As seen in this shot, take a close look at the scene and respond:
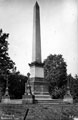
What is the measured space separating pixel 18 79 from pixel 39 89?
70.2 ft

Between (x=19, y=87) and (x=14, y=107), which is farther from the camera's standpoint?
(x=19, y=87)

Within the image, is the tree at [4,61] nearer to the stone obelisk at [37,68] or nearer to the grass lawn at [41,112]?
the stone obelisk at [37,68]

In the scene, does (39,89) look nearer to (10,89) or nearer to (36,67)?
(36,67)

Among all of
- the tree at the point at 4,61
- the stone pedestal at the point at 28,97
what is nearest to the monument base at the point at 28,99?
the stone pedestal at the point at 28,97

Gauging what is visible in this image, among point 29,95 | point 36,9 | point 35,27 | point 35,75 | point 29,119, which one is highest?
point 36,9

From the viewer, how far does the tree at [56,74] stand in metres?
43.0

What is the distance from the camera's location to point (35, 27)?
947 inches

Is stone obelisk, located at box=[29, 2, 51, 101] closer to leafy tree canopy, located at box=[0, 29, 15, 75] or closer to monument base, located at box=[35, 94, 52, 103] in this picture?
monument base, located at box=[35, 94, 52, 103]

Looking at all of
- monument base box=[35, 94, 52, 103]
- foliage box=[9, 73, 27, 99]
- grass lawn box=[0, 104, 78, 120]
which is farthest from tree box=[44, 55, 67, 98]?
grass lawn box=[0, 104, 78, 120]

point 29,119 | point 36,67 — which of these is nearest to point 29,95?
point 36,67

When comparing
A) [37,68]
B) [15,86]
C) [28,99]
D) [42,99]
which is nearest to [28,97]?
[28,99]

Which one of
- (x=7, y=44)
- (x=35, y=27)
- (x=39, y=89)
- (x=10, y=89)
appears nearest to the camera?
(x=39, y=89)

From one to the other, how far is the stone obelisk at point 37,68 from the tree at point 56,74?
19.2 metres

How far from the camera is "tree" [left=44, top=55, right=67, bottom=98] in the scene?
141 ft
